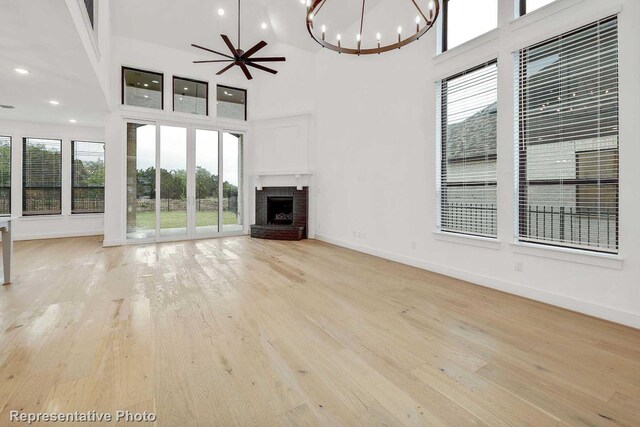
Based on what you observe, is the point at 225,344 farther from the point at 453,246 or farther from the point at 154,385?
the point at 453,246

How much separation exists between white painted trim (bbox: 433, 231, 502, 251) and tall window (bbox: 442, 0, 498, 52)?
8.81 feet

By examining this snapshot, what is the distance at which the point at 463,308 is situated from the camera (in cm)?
293

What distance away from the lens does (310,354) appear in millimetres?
2074

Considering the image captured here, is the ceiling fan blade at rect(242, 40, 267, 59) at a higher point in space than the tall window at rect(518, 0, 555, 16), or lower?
higher

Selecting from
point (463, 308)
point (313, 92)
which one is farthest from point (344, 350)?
point (313, 92)

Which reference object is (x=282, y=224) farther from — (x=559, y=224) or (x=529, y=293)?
(x=559, y=224)

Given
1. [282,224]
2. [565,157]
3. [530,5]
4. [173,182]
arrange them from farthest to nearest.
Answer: [282,224] < [173,182] < [530,5] < [565,157]

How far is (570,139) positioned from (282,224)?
596 centimetres

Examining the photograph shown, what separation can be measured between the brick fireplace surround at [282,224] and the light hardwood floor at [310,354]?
3.27 m

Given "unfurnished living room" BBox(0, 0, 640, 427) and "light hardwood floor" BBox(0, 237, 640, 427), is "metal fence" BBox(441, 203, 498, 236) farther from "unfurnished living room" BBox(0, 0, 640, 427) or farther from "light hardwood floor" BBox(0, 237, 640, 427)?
"light hardwood floor" BBox(0, 237, 640, 427)

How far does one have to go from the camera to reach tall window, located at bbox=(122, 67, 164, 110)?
6414 mm

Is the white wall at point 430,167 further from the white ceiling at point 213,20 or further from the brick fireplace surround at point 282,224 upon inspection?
the white ceiling at point 213,20

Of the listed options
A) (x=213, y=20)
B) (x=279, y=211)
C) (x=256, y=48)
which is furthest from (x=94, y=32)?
(x=279, y=211)

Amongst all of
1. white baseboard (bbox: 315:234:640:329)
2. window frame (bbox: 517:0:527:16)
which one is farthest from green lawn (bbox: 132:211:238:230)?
window frame (bbox: 517:0:527:16)
